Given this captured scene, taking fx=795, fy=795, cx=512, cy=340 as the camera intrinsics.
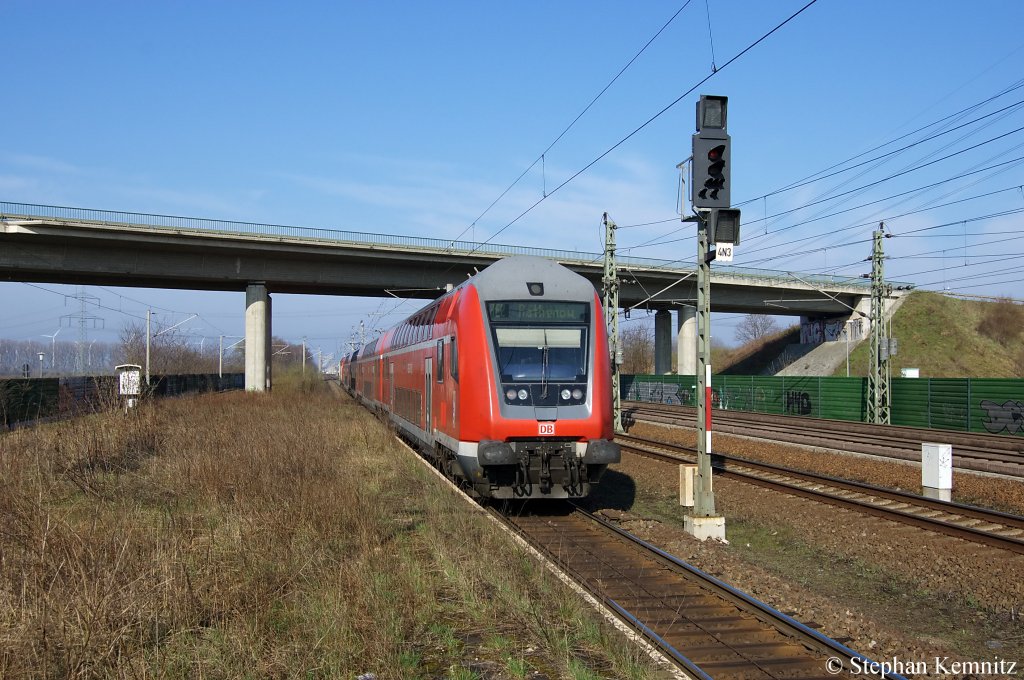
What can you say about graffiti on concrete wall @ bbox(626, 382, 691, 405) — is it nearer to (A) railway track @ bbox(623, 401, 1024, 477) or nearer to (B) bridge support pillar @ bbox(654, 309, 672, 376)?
(B) bridge support pillar @ bbox(654, 309, 672, 376)

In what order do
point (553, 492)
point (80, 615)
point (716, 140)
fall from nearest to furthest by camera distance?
point (80, 615), point (716, 140), point (553, 492)

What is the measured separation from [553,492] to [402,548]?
353cm

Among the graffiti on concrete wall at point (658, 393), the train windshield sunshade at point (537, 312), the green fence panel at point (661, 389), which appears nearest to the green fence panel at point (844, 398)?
the green fence panel at point (661, 389)

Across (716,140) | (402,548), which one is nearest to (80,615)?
(402,548)

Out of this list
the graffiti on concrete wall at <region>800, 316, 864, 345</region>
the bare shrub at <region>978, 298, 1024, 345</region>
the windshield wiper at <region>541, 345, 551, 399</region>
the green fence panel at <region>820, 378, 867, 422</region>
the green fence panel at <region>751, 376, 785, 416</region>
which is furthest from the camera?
the bare shrub at <region>978, 298, 1024, 345</region>

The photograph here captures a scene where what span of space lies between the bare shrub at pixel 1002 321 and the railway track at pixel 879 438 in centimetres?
4195

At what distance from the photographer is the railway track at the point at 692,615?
598cm

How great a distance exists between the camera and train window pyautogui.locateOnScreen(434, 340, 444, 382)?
1366 cm

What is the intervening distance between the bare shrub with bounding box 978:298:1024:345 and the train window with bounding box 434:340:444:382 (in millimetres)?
65664

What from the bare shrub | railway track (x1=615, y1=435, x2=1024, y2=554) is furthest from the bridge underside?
the bare shrub

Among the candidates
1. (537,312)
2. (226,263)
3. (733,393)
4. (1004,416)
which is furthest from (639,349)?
(537,312)

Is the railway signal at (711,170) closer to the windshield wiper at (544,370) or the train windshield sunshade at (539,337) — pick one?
the train windshield sunshade at (539,337)

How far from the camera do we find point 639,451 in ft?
70.6

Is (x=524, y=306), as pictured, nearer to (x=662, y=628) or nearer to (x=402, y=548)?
(x=402, y=548)
